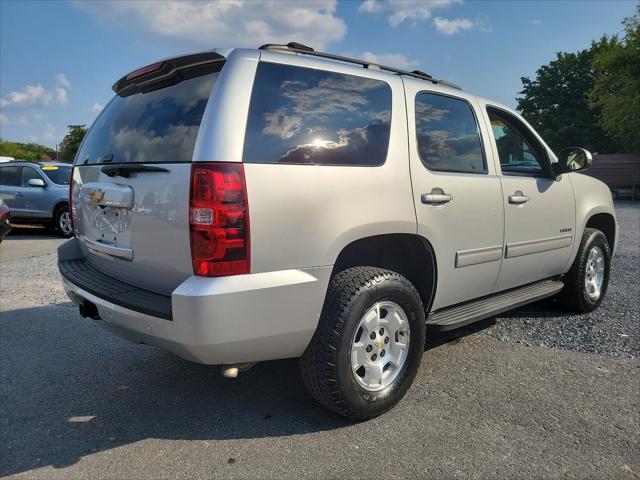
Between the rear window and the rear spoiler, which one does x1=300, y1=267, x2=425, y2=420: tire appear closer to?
the rear window

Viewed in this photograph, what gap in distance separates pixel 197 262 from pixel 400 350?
1.36 meters

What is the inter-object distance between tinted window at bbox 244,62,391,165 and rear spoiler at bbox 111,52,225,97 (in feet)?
0.90

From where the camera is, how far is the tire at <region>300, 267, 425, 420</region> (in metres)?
2.66

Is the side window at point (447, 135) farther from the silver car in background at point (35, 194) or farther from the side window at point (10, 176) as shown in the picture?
the side window at point (10, 176)

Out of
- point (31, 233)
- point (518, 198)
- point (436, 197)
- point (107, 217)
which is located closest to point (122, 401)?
point (107, 217)

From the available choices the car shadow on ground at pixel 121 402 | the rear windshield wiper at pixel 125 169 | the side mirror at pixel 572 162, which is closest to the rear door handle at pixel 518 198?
the side mirror at pixel 572 162

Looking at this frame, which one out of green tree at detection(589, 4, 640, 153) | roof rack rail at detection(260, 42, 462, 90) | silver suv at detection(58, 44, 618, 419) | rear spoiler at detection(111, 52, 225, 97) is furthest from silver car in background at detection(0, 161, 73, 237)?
green tree at detection(589, 4, 640, 153)

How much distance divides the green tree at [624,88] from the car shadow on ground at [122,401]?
2839 cm

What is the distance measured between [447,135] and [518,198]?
842 mm

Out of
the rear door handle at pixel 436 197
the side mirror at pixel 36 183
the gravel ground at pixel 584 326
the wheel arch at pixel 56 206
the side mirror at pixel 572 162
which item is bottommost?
the gravel ground at pixel 584 326

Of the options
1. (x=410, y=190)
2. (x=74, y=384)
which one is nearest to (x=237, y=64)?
(x=410, y=190)

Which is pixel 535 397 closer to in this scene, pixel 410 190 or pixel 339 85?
pixel 410 190

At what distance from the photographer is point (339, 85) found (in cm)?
288

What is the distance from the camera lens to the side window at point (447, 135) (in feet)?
10.8
